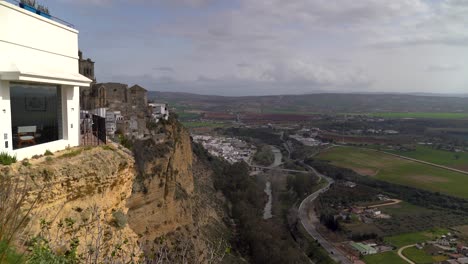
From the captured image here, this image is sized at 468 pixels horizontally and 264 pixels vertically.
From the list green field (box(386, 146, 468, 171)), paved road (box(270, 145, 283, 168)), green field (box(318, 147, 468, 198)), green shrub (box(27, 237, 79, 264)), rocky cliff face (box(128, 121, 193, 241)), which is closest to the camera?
green shrub (box(27, 237, 79, 264))

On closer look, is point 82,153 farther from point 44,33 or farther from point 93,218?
point 44,33

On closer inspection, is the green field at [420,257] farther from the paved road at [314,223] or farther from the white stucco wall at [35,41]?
the white stucco wall at [35,41]

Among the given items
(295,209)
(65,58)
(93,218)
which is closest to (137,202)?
(65,58)

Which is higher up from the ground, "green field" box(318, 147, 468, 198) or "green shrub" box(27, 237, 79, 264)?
"green shrub" box(27, 237, 79, 264)

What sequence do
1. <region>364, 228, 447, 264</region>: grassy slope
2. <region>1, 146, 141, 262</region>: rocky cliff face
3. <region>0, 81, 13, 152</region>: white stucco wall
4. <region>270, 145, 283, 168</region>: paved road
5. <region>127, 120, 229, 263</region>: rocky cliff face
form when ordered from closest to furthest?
<region>1, 146, 141, 262</region>: rocky cliff face → <region>0, 81, 13, 152</region>: white stucco wall → <region>127, 120, 229, 263</region>: rocky cliff face → <region>364, 228, 447, 264</region>: grassy slope → <region>270, 145, 283, 168</region>: paved road

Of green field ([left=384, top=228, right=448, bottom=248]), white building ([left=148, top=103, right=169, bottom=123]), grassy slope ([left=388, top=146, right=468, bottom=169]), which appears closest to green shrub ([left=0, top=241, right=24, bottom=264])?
white building ([left=148, top=103, right=169, bottom=123])

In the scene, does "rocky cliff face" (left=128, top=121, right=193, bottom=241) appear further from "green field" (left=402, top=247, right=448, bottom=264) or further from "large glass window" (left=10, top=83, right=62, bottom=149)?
"green field" (left=402, top=247, right=448, bottom=264)
